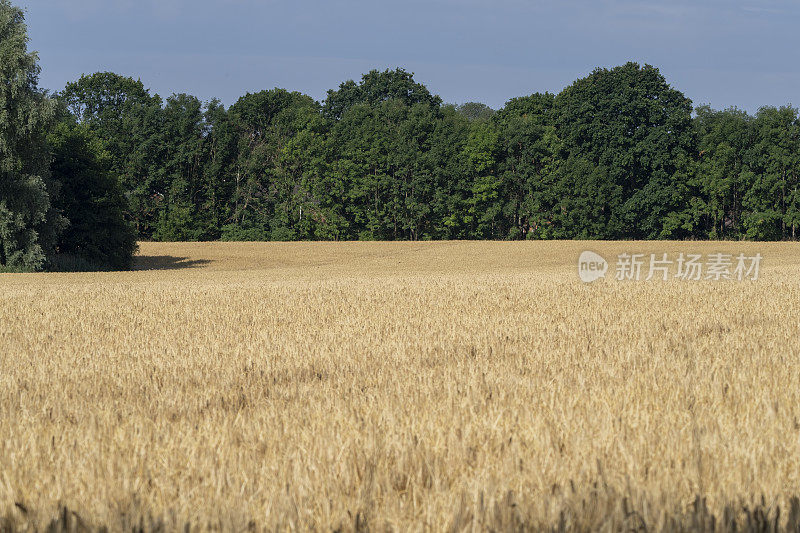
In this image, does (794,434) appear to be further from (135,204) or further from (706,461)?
(135,204)

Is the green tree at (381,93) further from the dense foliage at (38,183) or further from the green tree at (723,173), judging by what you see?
the dense foliage at (38,183)

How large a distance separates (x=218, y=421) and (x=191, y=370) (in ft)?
7.94

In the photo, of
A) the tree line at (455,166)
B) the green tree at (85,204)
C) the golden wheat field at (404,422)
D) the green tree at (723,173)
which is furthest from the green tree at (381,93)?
the golden wheat field at (404,422)

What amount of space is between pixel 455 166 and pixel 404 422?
61538 millimetres

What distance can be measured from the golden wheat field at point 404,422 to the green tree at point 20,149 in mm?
27386

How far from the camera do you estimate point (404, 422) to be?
483 centimetres

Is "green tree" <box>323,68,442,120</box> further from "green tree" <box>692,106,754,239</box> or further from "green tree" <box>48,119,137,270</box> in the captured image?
"green tree" <box>48,119,137,270</box>

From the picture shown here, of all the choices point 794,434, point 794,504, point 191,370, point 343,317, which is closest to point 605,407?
point 794,434

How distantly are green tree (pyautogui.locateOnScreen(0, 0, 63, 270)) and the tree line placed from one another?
19.1 m

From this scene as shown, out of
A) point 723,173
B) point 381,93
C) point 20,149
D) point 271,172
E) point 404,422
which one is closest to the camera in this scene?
point 404,422

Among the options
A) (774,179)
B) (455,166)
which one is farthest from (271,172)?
(774,179)

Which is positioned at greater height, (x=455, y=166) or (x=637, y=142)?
(x=637, y=142)

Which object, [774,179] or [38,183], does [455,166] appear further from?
[38,183]

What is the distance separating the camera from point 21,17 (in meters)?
37.9
